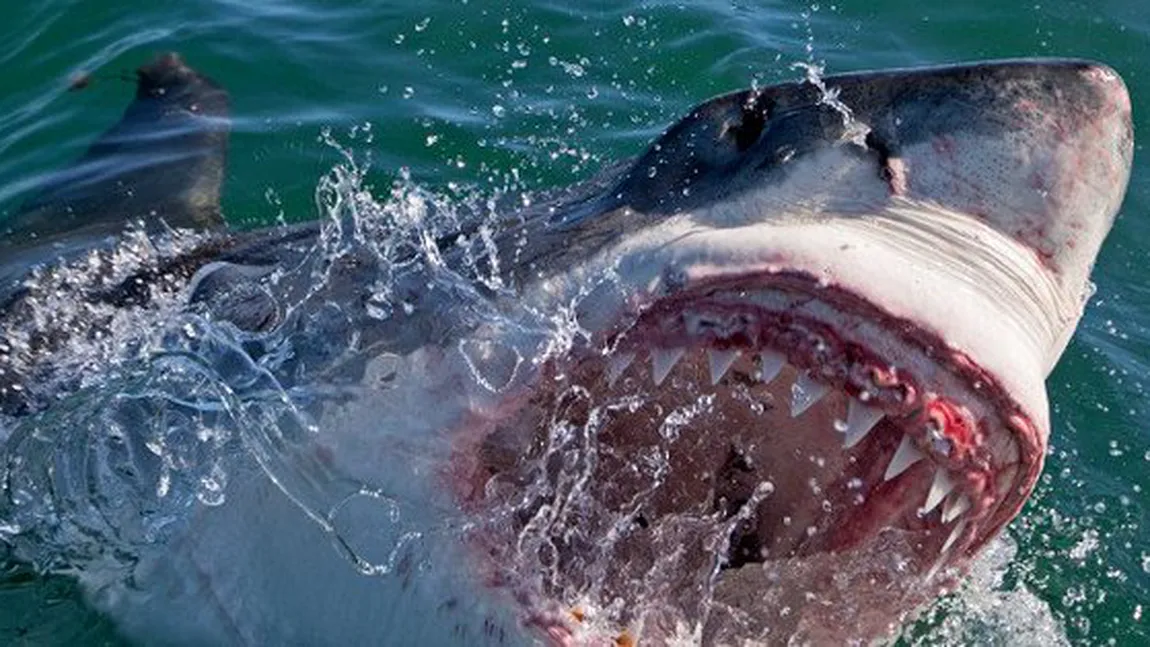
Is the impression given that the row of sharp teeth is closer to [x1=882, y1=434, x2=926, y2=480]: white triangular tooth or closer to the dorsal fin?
[x1=882, y1=434, x2=926, y2=480]: white triangular tooth

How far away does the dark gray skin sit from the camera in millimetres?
1995

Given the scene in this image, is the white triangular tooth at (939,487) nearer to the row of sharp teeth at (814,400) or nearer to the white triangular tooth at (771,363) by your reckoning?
the row of sharp teeth at (814,400)

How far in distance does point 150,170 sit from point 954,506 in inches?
136

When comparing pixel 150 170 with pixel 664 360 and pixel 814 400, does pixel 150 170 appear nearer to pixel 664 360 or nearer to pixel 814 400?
pixel 664 360

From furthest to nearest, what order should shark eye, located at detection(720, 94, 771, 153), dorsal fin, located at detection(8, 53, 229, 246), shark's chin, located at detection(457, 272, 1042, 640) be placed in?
dorsal fin, located at detection(8, 53, 229, 246) < shark eye, located at detection(720, 94, 771, 153) < shark's chin, located at detection(457, 272, 1042, 640)

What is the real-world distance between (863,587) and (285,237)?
152 cm

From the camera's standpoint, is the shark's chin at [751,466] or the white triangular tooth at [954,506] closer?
the shark's chin at [751,466]

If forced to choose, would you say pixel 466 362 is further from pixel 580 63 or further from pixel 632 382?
pixel 580 63

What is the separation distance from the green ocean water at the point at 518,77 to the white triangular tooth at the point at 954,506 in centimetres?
186

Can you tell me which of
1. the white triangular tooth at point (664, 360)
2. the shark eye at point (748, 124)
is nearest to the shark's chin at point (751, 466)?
the white triangular tooth at point (664, 360)

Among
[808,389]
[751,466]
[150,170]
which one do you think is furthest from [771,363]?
[150,170]

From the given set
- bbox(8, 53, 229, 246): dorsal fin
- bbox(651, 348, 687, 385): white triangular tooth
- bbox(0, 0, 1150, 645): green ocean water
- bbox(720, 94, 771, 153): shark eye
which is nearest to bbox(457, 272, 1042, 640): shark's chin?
bbox(651, 348, 687, 385): white triangular tooth

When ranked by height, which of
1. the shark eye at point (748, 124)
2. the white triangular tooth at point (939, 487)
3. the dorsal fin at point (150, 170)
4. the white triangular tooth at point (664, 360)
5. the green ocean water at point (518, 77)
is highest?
the shark eye at point (748, 124)

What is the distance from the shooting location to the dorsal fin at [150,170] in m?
4.56
